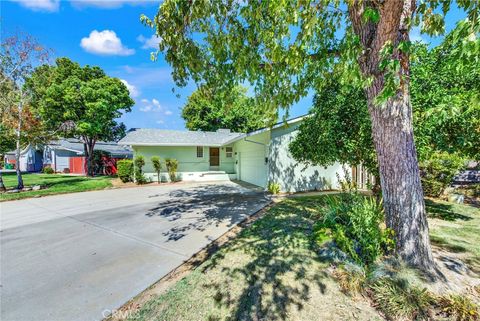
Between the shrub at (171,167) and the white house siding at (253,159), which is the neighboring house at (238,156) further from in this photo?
the shrub at (171,167)

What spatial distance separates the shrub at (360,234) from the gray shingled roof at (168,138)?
33.2ft

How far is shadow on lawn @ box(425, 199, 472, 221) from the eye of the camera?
6.48 meters

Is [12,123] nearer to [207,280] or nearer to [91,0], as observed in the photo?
[91,0]

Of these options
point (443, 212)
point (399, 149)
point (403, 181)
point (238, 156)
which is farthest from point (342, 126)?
point (238, 156)

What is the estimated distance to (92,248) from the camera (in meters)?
4.64

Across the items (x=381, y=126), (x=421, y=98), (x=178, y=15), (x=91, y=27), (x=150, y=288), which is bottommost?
(x=150, y=288)

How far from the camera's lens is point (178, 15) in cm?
407

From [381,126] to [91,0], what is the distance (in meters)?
7.60

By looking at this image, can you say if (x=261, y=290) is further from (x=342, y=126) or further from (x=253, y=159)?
(x=253, y=159)

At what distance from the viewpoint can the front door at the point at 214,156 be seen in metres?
17.8

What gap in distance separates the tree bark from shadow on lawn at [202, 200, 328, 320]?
56.9 inches

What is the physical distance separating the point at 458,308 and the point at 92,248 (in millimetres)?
6059

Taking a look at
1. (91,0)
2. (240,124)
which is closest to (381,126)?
(91,0)

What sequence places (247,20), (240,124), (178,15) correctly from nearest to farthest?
(178,15) → (247,20) → (240,124)
